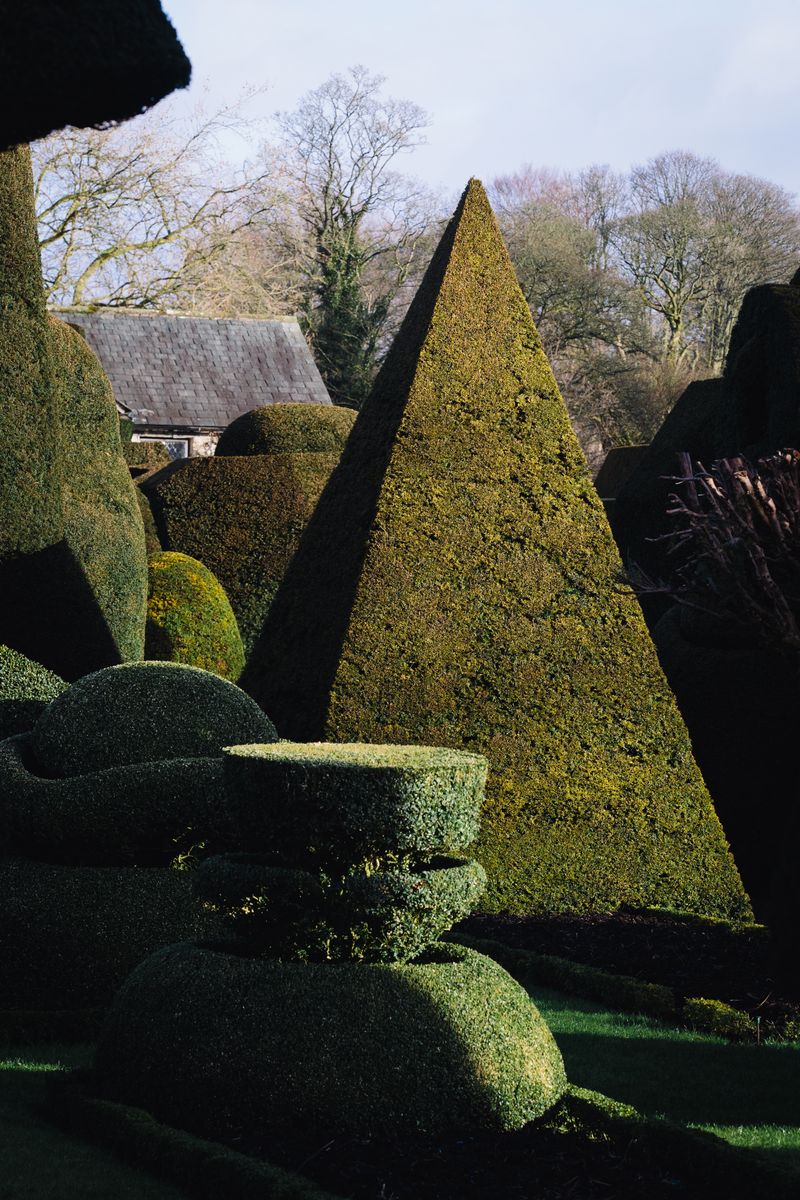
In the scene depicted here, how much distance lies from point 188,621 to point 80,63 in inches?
435

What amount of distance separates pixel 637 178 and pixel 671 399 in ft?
39.6

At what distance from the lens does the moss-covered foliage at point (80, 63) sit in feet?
9.50

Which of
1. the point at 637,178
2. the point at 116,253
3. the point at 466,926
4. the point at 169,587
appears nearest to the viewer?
the point at 466,926

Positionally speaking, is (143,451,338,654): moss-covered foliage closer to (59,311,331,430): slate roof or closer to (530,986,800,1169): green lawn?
(530,986,800,1169): green lawn

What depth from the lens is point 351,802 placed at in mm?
4754

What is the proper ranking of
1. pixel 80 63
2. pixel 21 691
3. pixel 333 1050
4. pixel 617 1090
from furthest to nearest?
pixel 21 691 < pixel 617 1090 < pixel 333 1050 < pixel 80 63

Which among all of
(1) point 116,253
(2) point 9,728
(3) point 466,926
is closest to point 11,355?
(2) point 9,728

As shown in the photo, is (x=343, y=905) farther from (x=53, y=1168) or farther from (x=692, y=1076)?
(x=692, y=1076)

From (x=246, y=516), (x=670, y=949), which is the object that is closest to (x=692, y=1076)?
(x=670, y=949)

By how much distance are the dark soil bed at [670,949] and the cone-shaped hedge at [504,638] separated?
0.83 feet

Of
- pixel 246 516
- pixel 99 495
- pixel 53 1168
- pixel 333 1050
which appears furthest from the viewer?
pixel 246 516

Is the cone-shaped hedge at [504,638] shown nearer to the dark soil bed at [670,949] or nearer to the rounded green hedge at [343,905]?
the dark soil bed at [670,949]

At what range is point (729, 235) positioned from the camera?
42938mm

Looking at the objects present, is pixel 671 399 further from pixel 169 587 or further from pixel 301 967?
pixel 301 967
